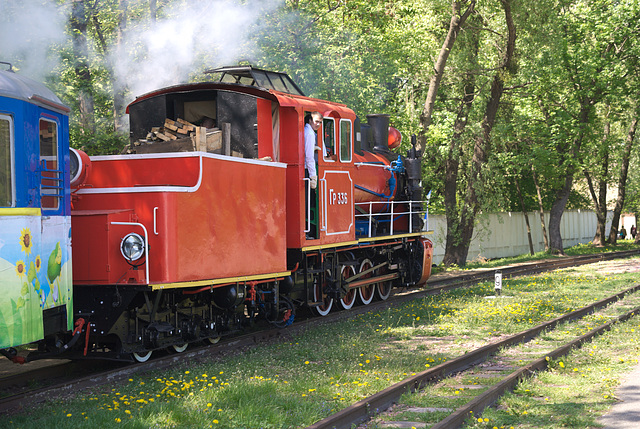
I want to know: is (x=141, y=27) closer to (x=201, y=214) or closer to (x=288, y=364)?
(x=201, y=214)

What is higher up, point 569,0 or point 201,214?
point 569,0

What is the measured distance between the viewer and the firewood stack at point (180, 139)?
8.52 metres

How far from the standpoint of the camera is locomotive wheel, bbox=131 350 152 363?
26.0 ft

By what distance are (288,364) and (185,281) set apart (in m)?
1.62

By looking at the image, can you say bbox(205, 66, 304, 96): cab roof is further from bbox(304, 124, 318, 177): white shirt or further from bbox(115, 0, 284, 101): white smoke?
bbox(115, 0, 284, 101): white smoke

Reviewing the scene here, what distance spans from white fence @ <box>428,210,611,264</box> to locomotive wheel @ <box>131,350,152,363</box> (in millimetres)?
17261

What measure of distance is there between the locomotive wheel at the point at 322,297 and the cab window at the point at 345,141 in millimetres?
2069

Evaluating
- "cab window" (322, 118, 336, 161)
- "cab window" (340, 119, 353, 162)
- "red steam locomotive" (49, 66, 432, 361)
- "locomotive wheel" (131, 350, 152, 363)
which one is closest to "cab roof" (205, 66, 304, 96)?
"red steam locomotive" (49, 66, 432, 361)

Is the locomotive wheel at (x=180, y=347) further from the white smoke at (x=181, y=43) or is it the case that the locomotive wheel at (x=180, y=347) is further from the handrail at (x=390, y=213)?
the white smoke at (x=181, y=43)

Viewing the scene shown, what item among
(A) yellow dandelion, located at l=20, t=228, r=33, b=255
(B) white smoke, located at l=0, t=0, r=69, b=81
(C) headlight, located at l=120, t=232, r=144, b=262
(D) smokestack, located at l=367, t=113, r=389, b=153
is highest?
(B) white smoke, located at l=0, t=0, r=69, b=81

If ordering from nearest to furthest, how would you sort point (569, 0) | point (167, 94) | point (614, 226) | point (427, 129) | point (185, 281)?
point (185, 281)
point (167, 94)
point (427, 129)
point (569, 0)
point (614, 226)

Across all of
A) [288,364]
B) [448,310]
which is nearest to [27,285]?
[288,364]

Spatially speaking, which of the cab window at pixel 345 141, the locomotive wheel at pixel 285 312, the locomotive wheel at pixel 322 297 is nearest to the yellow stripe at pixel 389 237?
the locomotive wheel at pixel 322 297

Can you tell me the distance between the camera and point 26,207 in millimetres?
5945
